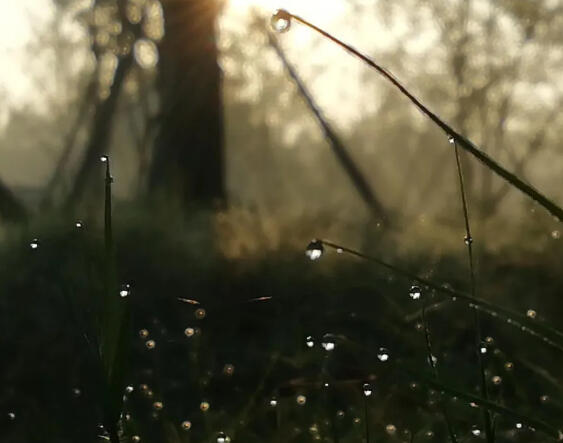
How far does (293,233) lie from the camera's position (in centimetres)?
408

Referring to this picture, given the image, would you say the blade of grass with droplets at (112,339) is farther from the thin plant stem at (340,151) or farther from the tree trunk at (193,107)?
the tree trunk at (193,107)

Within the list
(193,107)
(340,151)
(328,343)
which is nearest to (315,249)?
(328,343)

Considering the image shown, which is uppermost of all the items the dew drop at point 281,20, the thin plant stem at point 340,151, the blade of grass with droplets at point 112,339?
the thin plant stem at point 340,151

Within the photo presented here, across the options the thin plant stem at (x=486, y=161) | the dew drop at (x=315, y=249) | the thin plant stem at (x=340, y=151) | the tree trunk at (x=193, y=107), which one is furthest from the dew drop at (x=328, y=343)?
the tree trunk at (x=193, y=107)

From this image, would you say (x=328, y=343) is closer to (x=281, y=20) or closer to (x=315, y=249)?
(x=315, y=249)

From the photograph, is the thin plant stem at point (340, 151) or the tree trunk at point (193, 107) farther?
the tree trunk at point (193, 107)

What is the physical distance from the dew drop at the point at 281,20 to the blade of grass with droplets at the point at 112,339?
260 mm

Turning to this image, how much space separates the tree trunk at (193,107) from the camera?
5875mm

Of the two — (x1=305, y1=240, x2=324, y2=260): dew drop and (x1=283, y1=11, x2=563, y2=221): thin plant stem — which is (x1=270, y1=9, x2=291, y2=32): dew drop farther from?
(x1=305, y1=240, x2=324, y2=260): dew drop

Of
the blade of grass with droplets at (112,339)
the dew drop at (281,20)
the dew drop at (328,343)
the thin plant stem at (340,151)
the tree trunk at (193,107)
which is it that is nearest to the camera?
the blade of grass with droplets at (112,339)

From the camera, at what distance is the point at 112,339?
69 centimetres

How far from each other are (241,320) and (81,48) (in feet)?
52.3

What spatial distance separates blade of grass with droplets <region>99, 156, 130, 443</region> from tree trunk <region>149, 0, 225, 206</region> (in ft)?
16.7

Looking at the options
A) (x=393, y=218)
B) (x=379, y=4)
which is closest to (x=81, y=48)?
(x=379, y=4)
